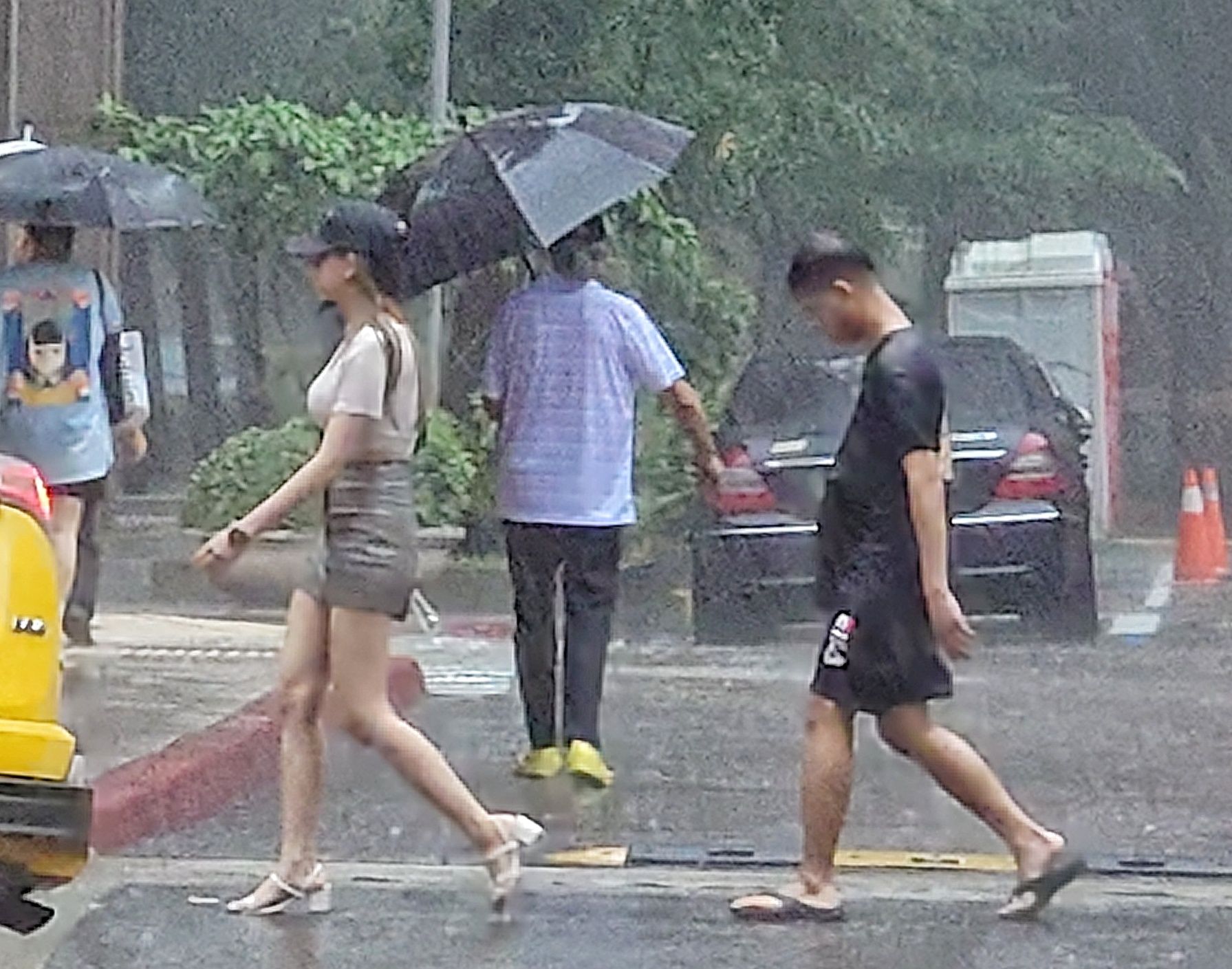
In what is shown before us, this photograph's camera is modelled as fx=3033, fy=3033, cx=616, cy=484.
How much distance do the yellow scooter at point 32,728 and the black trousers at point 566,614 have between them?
324cm

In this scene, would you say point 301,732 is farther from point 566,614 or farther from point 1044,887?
point 566,614

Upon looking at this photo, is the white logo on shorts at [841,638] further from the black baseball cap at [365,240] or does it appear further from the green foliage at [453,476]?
the green foliage at [453,476]

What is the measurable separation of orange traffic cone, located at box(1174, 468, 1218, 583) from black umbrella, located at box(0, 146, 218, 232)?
28.1 feet

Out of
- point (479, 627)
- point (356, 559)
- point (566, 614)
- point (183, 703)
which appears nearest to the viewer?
point (356, 559)

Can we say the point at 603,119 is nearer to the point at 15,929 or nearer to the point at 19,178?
the point at 19,178

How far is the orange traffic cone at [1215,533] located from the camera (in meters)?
18.7

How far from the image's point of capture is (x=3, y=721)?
17.7 ft

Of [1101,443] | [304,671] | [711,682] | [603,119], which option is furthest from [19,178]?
[1101,443]

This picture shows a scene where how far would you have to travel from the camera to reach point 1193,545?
18594 mm

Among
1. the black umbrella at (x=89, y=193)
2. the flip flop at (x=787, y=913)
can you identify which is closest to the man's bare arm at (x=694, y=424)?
the flip flop at (x=787, y=913)

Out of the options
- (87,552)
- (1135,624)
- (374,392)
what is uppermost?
(374,392)

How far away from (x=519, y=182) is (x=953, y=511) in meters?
5.55

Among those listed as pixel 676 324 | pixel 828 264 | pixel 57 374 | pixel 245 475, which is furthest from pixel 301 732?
pixel 676 324

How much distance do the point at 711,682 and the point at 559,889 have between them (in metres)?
4.85
